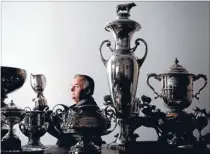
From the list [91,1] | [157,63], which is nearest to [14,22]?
[91,1]

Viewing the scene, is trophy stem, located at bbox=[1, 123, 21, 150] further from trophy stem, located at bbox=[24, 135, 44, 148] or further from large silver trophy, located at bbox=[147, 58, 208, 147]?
large silver trophy, located at bbox=[147, 58, 208, 147]

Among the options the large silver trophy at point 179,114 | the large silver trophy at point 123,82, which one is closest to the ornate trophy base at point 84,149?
the large silver trophy at point 123,82

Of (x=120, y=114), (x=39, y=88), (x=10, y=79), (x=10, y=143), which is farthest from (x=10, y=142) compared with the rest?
(x=39, y=88)

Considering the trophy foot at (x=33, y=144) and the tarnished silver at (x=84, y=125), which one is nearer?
the tarnished silver at (x=84, y=125)

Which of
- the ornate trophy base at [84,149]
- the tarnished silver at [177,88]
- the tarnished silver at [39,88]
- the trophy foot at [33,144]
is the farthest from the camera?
the tarnished silver at [39,88]

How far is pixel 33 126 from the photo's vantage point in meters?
0.78

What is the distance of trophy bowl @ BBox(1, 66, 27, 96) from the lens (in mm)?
726

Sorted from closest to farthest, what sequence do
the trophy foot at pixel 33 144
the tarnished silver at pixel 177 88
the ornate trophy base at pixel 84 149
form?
the ornate trophy base at pixel 84 149 < the trophy foot at pixel 33 144 < the tarnished silver at pixel 177 88

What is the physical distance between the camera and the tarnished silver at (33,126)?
2.52 ft

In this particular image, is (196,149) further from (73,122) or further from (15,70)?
(15,70)

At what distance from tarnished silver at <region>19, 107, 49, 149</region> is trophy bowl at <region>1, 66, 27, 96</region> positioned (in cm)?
7

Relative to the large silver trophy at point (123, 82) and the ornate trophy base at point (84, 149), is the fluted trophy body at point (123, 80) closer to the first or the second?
the large silver trophy at point (123, 82)

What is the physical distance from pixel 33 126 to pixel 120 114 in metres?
0.19

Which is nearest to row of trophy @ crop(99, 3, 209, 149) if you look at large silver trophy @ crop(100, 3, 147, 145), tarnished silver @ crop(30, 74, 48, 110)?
large silver trophy @ crop(100, 3, 147, 145)
